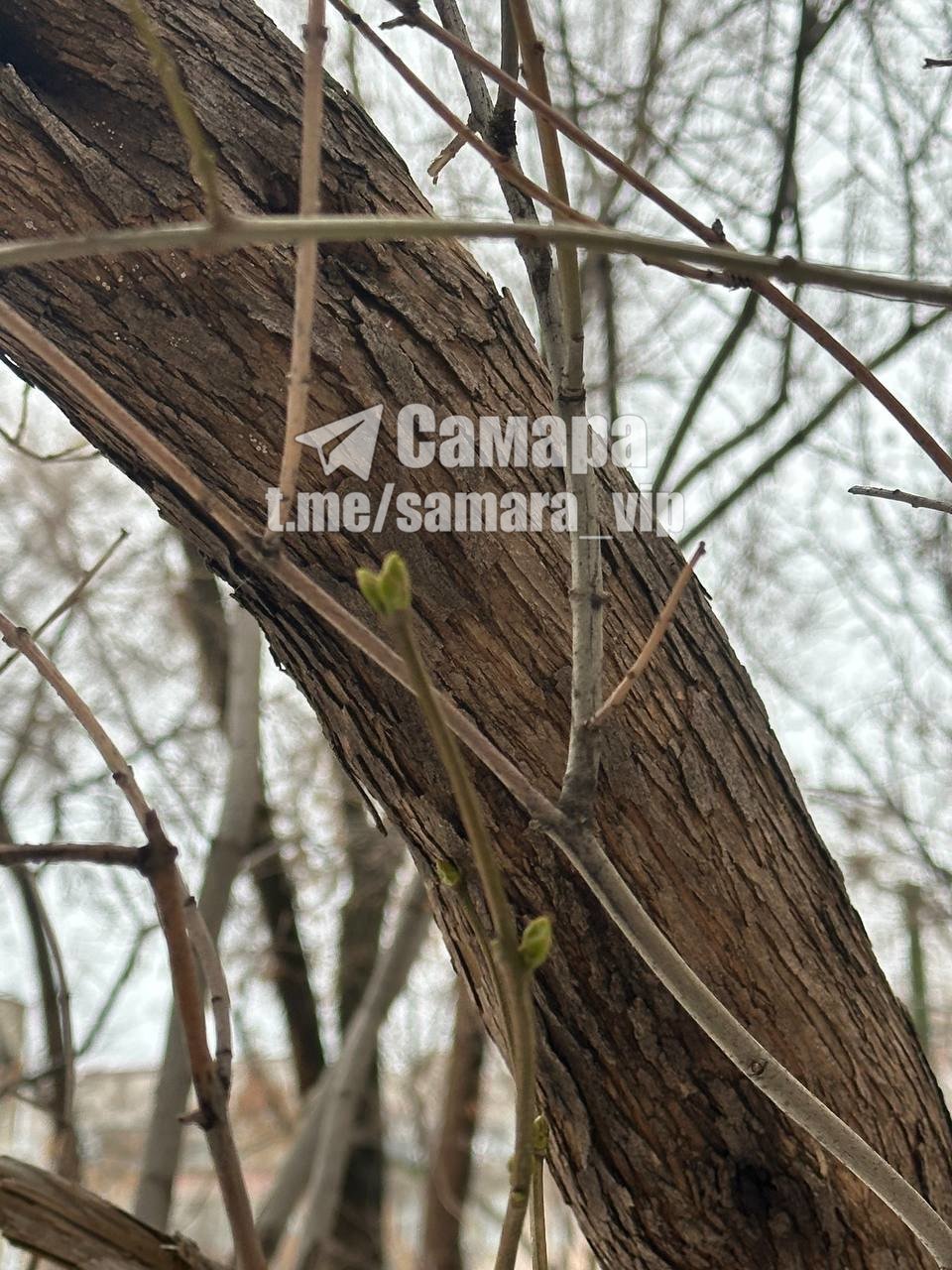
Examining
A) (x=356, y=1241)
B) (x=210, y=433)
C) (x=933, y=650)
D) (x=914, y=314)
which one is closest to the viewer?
(x=210, y=433)

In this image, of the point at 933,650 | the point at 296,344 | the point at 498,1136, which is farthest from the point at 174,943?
the point at 498,1136

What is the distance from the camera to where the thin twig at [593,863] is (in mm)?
593

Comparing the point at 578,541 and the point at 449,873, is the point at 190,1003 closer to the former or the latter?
the point at 449,873

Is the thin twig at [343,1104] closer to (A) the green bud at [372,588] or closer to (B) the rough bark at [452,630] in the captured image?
(B) the rough bark at [452,630]

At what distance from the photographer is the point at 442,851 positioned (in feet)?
3.88

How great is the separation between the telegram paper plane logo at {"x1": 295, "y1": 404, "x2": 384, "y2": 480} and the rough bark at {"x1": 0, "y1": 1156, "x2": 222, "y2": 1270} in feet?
2.34

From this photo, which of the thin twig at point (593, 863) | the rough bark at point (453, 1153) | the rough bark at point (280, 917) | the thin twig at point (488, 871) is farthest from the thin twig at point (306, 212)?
the rough bark at point (453, 1153)

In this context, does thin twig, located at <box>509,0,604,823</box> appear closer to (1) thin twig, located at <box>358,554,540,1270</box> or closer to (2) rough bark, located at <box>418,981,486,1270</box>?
(1) thin twig, located at <box>358,554,540,1270</box>

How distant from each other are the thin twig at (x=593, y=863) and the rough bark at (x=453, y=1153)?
458cm

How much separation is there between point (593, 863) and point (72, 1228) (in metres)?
0.40

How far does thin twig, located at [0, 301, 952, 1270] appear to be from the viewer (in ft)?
1.94

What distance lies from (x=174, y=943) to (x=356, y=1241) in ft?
17.0

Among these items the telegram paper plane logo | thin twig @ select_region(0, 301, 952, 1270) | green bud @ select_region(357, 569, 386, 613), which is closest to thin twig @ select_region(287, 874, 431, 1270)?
the telegram paper plane logo

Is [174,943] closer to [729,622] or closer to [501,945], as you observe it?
[501,945]
